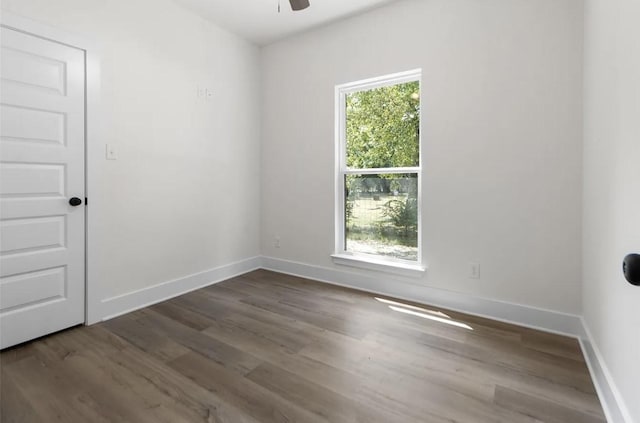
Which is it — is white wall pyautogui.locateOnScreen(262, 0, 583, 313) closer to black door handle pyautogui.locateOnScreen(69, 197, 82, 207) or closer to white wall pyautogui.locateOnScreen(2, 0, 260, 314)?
white wall pyautogui.locateOnScreen(2, 0, 260, 314)

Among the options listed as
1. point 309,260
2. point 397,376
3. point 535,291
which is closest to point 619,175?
point 535,291

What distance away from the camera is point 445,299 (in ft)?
8.82

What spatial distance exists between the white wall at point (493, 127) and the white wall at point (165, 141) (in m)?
1.19

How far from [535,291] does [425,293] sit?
0.84 meters

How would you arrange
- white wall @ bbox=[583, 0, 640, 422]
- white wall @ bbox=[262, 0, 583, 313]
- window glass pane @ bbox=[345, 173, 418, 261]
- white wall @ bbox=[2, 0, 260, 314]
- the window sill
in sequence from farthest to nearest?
window glass pane @ bbox=[345, 173, 418, 261], the window sill, white wall @ bbox=[2, 0, 260, 314], white wall @ bbox=[262, 0, 583, 313], white wall @ bbox=[583, 0, 640, 422]

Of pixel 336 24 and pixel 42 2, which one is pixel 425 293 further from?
pixel 42 2

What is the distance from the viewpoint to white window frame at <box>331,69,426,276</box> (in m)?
2.86

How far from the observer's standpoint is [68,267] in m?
2.26

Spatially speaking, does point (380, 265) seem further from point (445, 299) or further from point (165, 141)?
point (165, 141)

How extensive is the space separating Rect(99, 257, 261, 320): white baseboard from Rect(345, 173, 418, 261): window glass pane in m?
1.36

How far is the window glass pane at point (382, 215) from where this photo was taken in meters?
2.95

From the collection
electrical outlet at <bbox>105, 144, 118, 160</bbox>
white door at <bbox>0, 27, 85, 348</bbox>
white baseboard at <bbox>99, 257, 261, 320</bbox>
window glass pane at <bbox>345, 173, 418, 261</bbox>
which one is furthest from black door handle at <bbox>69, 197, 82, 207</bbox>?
window glass pane at <bbox>345, 173, 418, 261</bbox>

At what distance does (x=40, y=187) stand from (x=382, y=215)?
2.80m

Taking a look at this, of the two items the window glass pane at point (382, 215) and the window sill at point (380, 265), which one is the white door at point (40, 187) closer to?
the window sill at point (380, 265)
